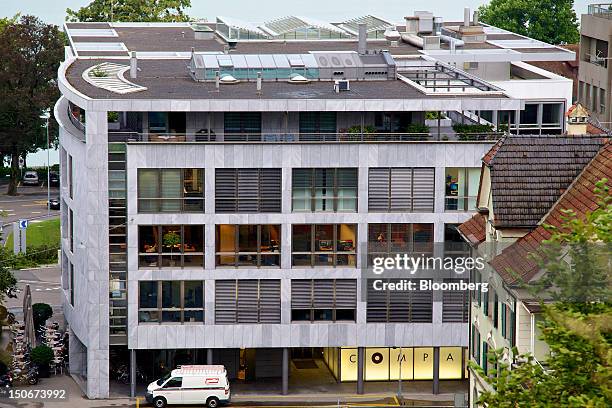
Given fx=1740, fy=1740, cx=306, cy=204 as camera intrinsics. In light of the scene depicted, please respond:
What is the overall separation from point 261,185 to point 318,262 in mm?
5213

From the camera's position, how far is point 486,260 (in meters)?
66.4

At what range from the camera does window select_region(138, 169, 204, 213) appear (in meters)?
90.4

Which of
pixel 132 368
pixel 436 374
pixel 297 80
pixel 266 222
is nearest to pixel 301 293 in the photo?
pixel 266 222

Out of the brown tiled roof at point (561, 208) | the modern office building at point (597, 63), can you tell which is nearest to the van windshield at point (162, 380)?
the brown tiled roof at point (561, 208)

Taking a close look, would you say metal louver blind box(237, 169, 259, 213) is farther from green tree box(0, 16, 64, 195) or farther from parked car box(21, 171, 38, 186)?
parked car box(21, 171, 38, 186)

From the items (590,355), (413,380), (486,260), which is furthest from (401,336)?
(590,355)

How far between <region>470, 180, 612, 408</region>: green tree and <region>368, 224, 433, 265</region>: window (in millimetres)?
42908

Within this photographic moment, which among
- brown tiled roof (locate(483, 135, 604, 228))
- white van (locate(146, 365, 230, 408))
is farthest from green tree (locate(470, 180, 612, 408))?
white van (locate(146, 365, 230, 408))

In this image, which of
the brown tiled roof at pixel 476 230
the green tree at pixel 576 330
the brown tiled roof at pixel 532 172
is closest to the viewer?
the green tree at pixel 576 330

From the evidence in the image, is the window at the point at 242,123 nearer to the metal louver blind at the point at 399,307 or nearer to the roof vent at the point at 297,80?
the roof vent at the point at 297,80

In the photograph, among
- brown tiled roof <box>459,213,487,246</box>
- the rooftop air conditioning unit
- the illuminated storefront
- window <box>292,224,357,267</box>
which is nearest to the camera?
brown tiled roof <box>459,213,487,246</box>

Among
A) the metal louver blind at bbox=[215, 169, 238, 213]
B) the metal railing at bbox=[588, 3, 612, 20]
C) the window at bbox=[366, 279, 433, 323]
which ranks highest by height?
the metal railing at bbox=[588, 3, 612, 20]

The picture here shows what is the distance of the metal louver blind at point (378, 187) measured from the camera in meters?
91.7

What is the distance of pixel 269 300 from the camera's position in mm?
92438
